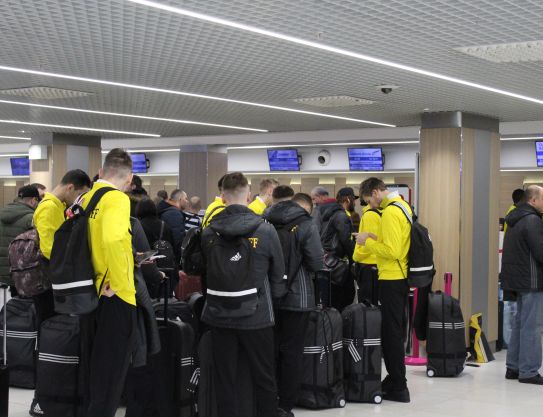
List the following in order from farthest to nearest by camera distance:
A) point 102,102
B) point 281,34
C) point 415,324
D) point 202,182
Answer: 1. point 202,182
2. point 102,102
3. point 415,324
4. point 281,34

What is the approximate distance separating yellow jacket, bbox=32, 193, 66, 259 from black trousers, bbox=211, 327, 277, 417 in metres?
1.75

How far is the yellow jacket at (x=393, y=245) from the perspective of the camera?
629 centimetres

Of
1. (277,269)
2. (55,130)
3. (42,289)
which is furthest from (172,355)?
(55,130)

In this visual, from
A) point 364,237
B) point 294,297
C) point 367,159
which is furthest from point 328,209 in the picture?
point 367,159

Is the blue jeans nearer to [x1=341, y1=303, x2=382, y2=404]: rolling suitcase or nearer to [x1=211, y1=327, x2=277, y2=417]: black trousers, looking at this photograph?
[x1=341, y1=303, x2=382, y2=404]: rolling suitcase

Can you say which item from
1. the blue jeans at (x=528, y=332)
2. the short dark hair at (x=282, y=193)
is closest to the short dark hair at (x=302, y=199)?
the short dark hair at (x=282, y=193)

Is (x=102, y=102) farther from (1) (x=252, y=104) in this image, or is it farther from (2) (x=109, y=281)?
(2) (x=109, y=281)

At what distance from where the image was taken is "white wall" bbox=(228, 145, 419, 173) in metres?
15.1

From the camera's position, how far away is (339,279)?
26.6 feet

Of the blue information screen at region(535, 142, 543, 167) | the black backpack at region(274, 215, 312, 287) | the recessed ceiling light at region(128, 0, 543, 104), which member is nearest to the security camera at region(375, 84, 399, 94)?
the recessed ceiling light at region(128, 0, 543, 104)

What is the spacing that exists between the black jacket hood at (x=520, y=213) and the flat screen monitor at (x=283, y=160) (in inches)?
362

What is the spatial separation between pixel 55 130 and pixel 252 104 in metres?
4.76

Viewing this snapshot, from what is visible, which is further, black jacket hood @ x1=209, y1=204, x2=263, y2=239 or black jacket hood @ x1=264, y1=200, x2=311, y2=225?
black jacket hood @ x1=264, y1=200, x2=311, y2=225

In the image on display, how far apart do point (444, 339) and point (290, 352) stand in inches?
104
